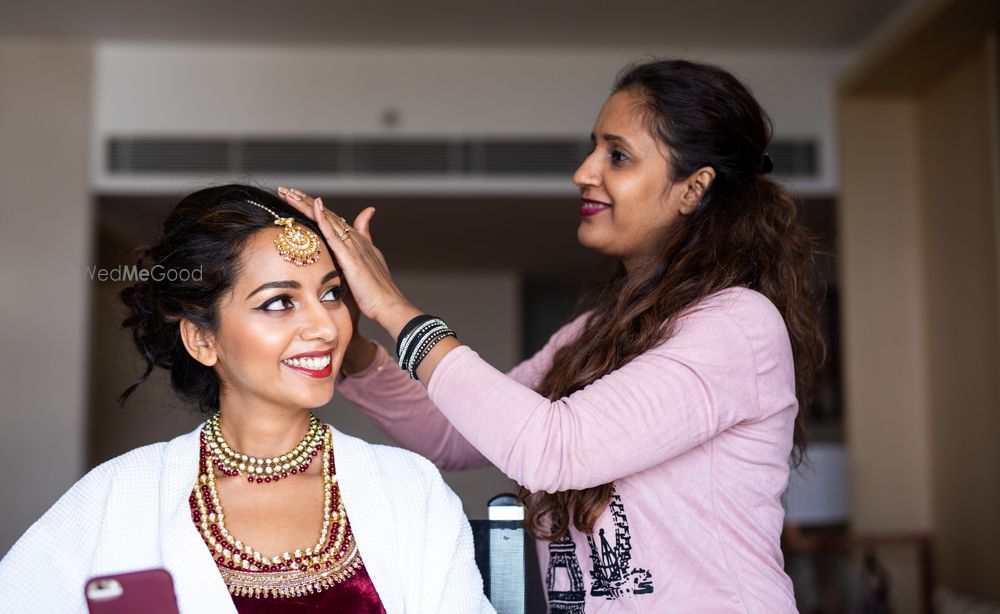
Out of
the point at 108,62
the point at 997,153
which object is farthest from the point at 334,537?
the point at 108,62

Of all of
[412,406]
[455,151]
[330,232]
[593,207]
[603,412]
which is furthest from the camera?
[455,151]

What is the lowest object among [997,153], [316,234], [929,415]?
[929,415]

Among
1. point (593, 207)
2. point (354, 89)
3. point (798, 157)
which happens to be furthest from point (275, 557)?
point (798, 157)

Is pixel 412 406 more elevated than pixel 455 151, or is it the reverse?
A: pixel 455 151

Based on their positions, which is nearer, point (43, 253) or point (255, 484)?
point (255, 484)

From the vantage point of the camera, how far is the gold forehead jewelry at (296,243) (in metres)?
1.46

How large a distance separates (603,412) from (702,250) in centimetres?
37

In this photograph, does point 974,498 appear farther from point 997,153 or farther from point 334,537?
point 334,537

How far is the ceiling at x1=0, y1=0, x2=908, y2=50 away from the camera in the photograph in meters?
4.10

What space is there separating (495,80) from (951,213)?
2.05 m

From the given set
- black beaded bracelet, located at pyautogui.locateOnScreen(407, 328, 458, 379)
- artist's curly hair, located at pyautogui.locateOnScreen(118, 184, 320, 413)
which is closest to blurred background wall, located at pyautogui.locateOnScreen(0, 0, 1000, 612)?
artist's curly hair, located at pyautogui.locateOnScreen(118, 184, 320, 413)

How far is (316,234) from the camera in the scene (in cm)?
150

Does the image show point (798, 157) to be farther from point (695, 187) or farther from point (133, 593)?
point (133, 593)

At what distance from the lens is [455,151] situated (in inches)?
181
